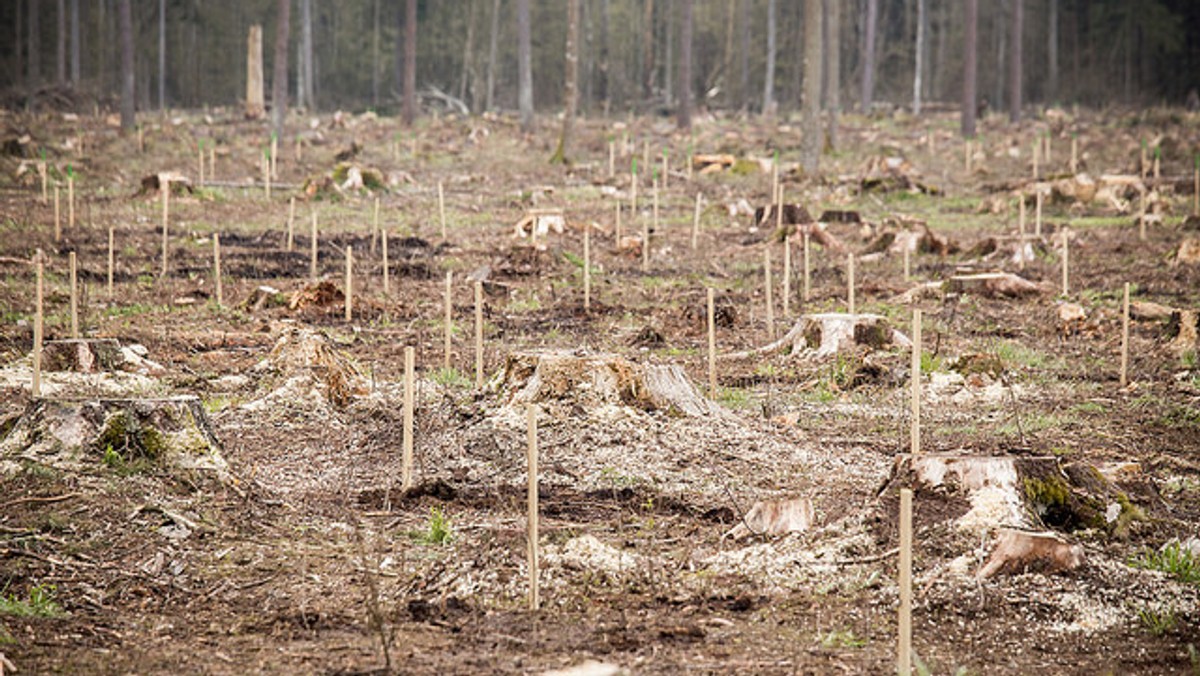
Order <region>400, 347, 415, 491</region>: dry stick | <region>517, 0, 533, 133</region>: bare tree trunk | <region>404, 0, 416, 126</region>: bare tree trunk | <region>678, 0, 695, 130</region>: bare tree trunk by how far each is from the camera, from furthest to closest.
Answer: <region>404, 0, 416, 126</region>: bare tree trunk → <region>517, 0, 533, 133</region>: bare tree trunk → <region>678, 0, 695, 130</region>: bare tree trunk → <region>400, 347, 415, 491</region>: dry stick

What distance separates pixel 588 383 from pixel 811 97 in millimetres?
21718

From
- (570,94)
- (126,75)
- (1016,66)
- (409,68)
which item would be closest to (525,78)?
(409,68)

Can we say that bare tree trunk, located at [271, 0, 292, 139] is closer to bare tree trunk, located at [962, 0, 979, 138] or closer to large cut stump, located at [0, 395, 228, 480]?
bare tree trunk, located at [962, 0, 979, 138]

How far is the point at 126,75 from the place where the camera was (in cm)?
3453

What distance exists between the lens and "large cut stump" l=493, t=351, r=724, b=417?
772 cm

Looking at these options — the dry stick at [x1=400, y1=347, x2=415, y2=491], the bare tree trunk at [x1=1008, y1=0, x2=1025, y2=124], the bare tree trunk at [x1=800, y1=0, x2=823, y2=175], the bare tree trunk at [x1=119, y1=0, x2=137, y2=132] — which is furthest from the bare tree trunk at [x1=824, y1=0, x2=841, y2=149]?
the dry stick at [x1=400, y1=347, x2=415, y2=491]

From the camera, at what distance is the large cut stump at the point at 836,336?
1064cm

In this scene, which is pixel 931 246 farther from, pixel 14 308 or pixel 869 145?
pixel 869 145

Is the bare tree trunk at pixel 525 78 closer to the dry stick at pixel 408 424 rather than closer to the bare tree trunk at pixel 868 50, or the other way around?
the bare tree trunk at pixel 868 50

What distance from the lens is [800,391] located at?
32.1 ft

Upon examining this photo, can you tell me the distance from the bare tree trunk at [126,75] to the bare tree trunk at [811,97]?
59.3 feet

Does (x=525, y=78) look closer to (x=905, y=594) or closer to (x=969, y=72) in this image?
(x=969, y=72)

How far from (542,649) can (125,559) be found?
2.04m

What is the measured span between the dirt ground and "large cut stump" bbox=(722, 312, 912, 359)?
0.62ft
